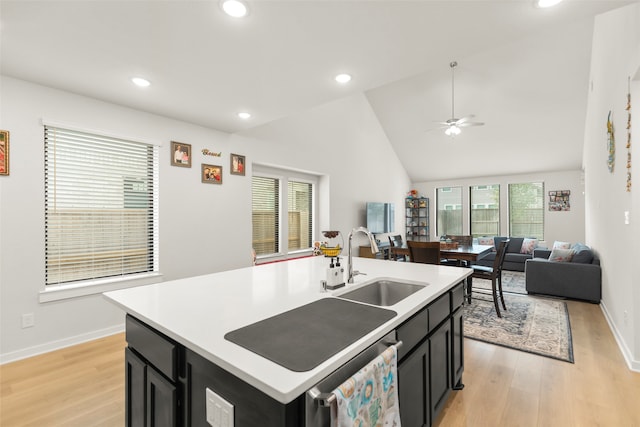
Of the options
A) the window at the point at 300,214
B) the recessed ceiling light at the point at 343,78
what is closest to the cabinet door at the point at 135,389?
the recessed ceiling light at the point at 343,78

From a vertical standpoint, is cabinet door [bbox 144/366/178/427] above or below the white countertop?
below

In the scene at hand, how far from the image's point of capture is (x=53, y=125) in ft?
8.96

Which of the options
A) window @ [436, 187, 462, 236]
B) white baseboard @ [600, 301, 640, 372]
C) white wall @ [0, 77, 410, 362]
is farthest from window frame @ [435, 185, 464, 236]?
white baseboard @ [600, 301, 640, 372]

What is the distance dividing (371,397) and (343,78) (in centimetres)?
247

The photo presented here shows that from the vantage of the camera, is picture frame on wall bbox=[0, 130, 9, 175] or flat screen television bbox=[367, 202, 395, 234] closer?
picture frame on wall bbox=[0, 130, 9, 175]

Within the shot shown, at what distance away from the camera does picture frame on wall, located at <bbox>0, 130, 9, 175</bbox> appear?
2.48 meters

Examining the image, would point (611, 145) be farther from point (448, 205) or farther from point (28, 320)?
point (448, 205)

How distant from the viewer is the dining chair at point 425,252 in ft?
11.2

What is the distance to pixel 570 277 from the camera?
162 inches

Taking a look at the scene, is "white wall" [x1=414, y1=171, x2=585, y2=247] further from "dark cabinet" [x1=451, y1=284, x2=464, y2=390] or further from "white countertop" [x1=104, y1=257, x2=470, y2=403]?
"dark cabinet" [x1=451, y1=284, x2=464, y2=390]

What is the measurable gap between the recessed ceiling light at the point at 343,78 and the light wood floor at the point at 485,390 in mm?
2617

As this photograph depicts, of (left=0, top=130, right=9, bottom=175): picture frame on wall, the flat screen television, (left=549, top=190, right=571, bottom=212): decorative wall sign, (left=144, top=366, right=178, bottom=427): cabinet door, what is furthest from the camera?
(left=549, top=190, right=571, bottom=212): decorative wall sign

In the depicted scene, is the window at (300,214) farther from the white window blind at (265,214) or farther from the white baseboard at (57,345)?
the white baseboard at (57,345)

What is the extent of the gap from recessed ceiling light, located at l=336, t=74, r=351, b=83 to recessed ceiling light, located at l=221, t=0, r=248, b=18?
3.39 ft
